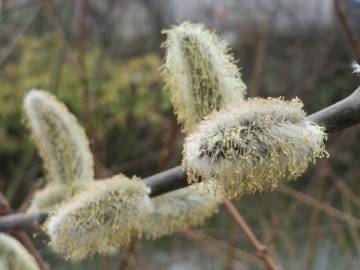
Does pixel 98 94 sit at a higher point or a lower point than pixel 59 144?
higher

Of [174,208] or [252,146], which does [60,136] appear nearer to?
[174,208]

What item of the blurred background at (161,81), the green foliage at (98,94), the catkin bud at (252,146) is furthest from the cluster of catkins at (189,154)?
the green foliage at (98,94)

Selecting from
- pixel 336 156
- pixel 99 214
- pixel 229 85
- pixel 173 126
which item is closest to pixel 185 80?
pixel 229 85

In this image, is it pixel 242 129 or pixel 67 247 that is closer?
pixel 242 129

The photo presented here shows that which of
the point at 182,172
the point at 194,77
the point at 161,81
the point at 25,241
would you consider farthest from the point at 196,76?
the point at 161,81

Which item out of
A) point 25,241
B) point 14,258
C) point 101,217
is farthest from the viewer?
point 25,241

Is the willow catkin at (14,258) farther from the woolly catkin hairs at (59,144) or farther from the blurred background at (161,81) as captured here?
the blurred background at (161,81)

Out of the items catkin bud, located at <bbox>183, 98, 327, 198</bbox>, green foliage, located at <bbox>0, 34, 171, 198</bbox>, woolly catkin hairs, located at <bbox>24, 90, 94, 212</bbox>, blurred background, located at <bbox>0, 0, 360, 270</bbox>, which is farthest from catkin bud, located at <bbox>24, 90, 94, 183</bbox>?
green foliage, located at <bbox>0, 34, 171, 198</bbox>

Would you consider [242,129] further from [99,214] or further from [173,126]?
[173,126]
